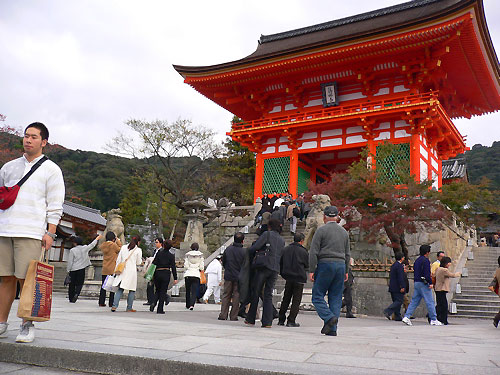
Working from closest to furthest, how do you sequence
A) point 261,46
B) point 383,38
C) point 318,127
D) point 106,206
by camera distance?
point 383,38
point 318,127
point 261,46
point 106,206

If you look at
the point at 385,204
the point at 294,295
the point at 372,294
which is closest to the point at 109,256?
the point at 294,295

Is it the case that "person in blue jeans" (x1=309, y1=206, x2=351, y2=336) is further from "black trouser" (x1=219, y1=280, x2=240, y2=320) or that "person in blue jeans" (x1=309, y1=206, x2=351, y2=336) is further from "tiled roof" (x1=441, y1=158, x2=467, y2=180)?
"tiled roof" (x1=441, y1=158, x2=467, y2=180)

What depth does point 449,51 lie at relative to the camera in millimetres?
18016

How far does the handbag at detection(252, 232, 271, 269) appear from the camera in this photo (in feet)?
22.1

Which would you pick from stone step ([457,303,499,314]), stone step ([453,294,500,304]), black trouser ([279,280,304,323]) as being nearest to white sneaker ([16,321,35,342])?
black trouser ([279,280,304,323])

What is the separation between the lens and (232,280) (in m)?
7.97

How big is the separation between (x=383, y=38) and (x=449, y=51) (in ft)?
9.42

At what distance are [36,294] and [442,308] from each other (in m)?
8.28

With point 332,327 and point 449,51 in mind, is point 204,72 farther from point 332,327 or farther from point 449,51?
point 332,327

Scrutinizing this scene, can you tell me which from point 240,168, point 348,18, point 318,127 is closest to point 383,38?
point 318,127

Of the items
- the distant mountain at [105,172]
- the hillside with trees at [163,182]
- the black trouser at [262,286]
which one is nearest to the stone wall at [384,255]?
the black trouser at [262,286]

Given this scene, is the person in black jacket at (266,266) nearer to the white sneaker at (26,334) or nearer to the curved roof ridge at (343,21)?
the white sneaker at (26,334)

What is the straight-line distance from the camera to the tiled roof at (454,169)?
35.2 meters

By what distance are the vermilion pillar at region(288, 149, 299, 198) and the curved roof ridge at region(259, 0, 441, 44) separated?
8.22 meters
